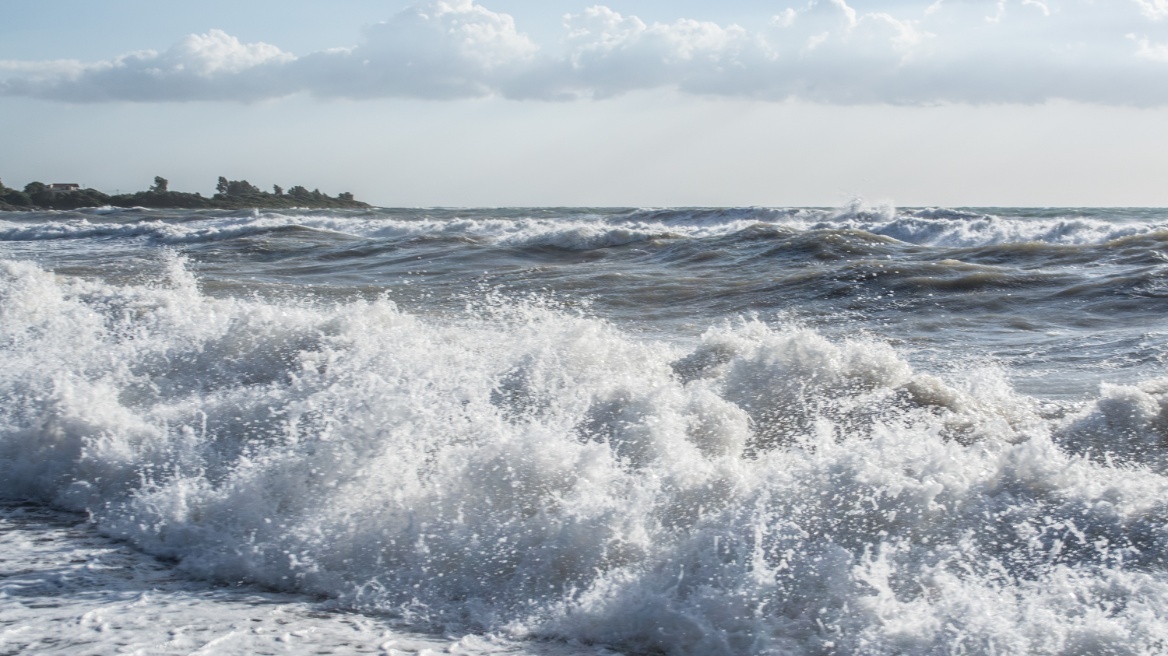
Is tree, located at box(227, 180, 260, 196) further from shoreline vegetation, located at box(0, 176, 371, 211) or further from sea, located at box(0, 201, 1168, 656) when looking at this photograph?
sea, located at box(0, 201, 1168, 656)

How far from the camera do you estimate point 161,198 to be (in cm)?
4288

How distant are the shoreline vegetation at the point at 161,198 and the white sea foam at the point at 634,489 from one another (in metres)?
38.9

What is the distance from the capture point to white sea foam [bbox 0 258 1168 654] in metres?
2.96

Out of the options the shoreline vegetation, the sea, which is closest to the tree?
the shoreline vegetation

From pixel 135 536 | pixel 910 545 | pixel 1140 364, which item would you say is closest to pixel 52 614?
pixel 135 536

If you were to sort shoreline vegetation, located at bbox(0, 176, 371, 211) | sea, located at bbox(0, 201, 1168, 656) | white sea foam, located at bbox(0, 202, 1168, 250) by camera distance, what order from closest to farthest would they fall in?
sea, located at bbox(0, 201, 1168, 656) < white sea foam, located at bbox(0, 202, 1168, 250) < shoreline vegetation, located at bbox(0, 176, 371, 211)

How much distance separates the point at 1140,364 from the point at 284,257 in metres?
14.0

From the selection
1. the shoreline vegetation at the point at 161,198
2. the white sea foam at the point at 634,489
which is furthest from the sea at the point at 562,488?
the shoreline vegetation at the point at 161,198

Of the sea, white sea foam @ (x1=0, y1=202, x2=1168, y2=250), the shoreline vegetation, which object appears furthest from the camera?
the shoreline vegetation

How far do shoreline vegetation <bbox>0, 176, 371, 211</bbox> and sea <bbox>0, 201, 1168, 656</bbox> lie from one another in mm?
36917

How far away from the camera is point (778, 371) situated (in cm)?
521

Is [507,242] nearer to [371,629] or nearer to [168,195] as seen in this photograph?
[371,629]

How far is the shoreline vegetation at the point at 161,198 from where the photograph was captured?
133 feet

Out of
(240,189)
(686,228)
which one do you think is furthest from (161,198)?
(686,228)
